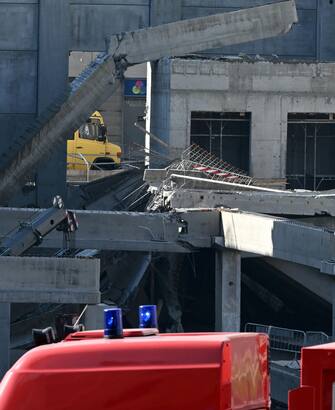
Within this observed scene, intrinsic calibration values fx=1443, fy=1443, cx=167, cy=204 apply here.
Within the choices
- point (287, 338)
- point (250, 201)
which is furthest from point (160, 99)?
point (287, 338)

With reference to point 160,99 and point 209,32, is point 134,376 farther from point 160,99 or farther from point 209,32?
point 160,99

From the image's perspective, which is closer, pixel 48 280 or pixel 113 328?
pixel 113 328

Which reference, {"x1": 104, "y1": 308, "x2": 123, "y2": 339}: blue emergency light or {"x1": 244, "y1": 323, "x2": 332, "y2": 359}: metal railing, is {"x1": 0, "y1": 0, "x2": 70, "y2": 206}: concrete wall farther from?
{"x1": 104, "y1": 308, "x2": 123, "y2": 339}: blue emergency light

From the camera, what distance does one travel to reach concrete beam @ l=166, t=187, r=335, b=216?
3559 cm

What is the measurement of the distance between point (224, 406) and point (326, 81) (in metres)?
40.3

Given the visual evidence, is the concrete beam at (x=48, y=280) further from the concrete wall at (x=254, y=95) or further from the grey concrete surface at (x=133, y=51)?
the concrete wall at (x=254, y=95)

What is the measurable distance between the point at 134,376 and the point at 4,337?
2275 centimetres

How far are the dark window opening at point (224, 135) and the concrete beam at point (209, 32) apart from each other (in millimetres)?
3520

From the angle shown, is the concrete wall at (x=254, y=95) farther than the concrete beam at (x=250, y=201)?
Yes

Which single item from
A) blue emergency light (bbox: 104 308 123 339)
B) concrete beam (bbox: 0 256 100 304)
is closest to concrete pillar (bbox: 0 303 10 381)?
concrete beam (bbox: 0 256 100 304)

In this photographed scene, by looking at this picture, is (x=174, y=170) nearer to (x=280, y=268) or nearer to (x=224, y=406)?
(x=280, y=268)

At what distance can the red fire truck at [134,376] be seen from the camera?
6160mm

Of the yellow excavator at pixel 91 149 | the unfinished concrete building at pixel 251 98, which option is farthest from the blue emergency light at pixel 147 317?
the yellow excavator at pixel 91 149

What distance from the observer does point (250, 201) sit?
36.2 meters
